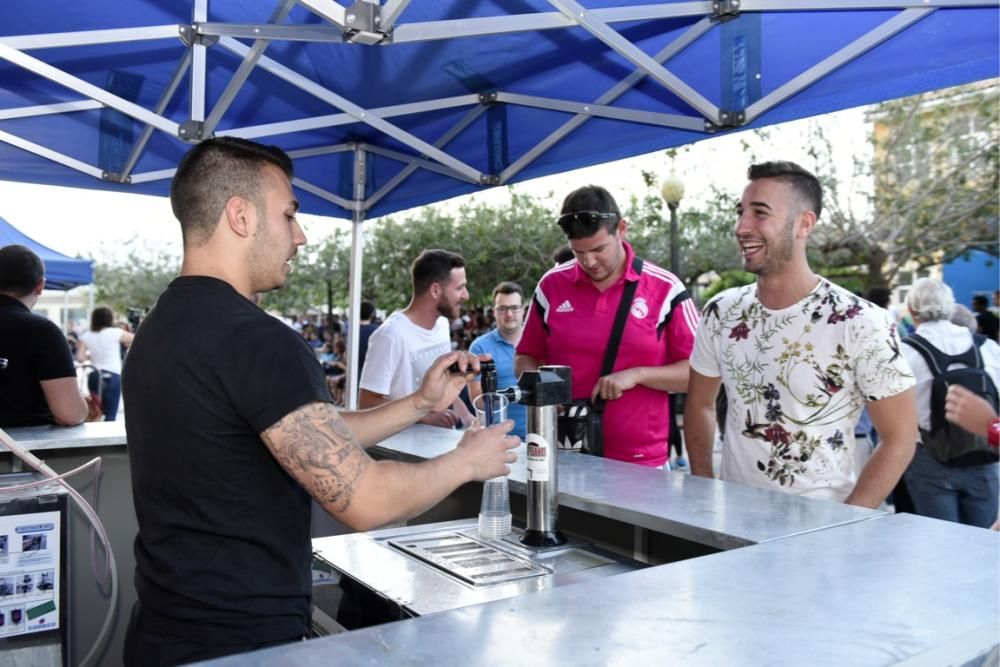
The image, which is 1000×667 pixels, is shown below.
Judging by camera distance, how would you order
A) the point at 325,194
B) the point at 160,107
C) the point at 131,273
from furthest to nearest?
the point at 131,273 < the point at 325,194 < the point at 160,107

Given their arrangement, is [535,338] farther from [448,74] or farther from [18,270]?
[18,270]

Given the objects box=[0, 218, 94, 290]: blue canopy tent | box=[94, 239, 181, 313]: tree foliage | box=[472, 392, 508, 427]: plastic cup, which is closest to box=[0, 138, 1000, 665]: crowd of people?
box=[472, 392, 508, 427]: plastic cup

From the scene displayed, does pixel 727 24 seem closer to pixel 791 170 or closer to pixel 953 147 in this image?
pixel 791 170

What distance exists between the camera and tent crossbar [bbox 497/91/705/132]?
3.97 m

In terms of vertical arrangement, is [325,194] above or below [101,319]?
above

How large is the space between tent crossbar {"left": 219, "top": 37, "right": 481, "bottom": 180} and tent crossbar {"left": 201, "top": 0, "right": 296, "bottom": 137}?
96mm

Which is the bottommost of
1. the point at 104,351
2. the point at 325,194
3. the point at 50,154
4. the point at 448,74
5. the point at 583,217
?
the point at 104,351

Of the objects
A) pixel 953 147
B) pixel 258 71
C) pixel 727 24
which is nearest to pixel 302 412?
pixel 727 24

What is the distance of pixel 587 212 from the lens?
3.41 meters

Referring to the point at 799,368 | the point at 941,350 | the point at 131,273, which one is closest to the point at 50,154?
the point at 799,368

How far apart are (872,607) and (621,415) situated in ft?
7.19

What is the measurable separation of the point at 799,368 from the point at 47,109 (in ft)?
14.0

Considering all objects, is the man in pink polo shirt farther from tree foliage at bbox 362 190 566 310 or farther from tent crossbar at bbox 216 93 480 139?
tree foliage at bbox 362 190 566 310

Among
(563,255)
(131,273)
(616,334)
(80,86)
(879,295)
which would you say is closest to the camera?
(616,334)
